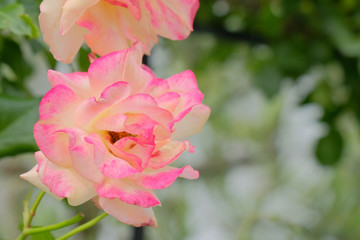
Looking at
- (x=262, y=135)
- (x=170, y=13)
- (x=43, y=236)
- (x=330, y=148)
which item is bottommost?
(x=262, y=135)

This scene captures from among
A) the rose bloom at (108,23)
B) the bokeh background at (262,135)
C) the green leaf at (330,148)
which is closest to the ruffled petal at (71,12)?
the rose bloom at (108,23)

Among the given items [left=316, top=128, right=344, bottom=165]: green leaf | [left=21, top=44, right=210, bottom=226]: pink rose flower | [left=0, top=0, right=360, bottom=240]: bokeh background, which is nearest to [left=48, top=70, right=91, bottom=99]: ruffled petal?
[left=21, top=44, right=210, bottom=226]: pink rose flower

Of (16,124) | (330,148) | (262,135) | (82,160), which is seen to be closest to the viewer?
(82,160)

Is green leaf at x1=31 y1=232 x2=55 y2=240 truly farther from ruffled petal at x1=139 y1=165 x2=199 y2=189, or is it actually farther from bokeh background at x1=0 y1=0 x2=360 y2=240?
bokeh background at x1=0 y1=0 x2=360 y2=240

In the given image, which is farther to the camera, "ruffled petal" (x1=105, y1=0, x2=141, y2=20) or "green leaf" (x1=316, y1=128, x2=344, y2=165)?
"green leaf" (x1=316, y1=128, x2=344, y2=165)

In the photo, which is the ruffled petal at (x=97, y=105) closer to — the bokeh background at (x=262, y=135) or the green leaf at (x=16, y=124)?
the green leaf at (x=16, y=124)

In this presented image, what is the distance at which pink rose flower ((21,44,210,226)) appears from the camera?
155 mm

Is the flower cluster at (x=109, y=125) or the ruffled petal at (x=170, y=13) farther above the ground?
the ruffled petal at (x=170, y=13)

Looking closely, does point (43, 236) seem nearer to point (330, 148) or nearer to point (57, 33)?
point (57, 33)

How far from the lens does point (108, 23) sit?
0.61ft

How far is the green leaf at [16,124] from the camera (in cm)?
25

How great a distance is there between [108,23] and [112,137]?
0.15ft

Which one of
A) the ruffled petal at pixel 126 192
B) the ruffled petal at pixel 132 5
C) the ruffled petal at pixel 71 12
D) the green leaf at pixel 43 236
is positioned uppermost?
the ruffled petal at pixel 132 5

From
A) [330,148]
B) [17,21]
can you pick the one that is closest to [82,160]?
[17,21]
